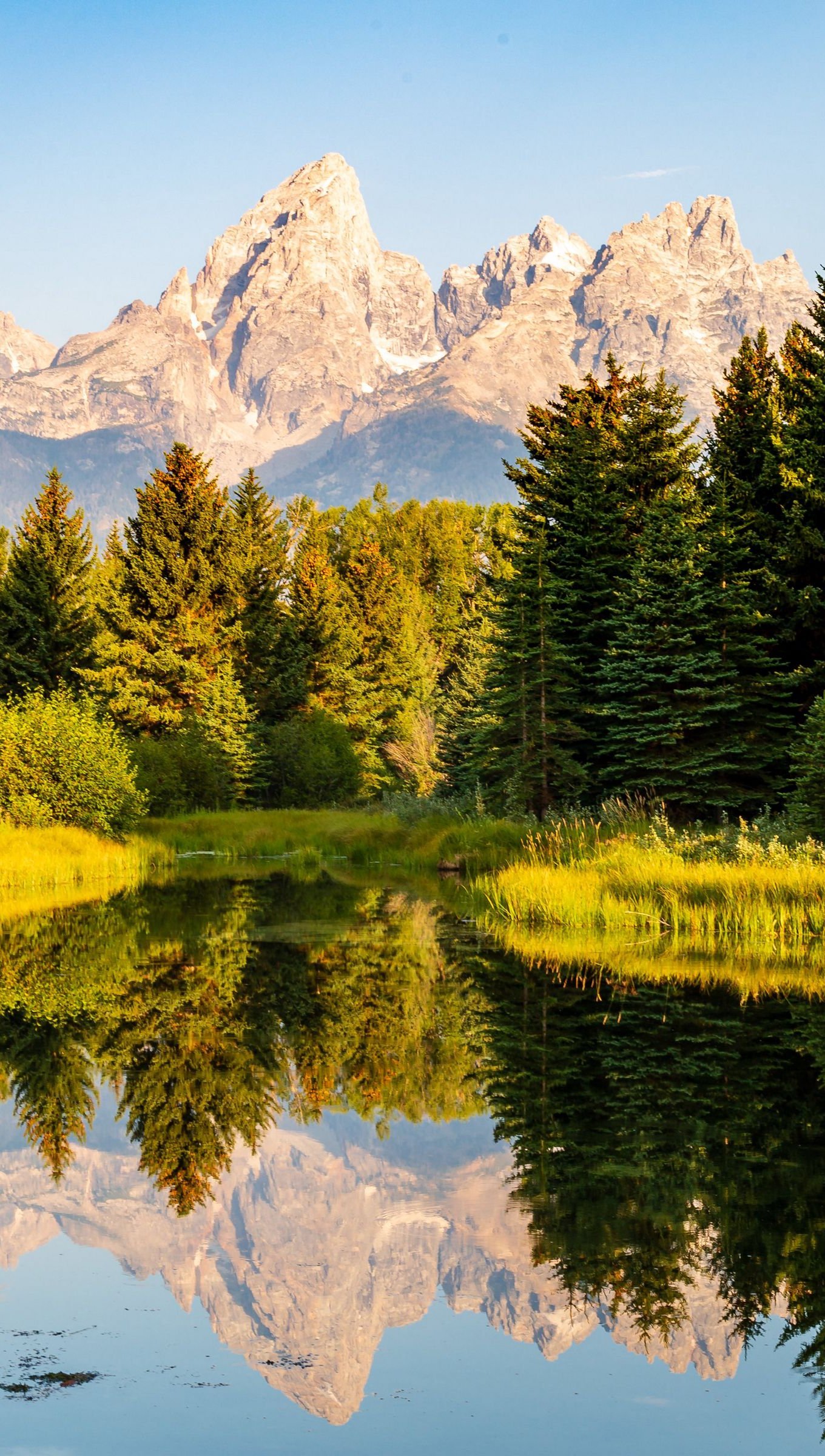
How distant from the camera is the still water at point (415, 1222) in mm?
7199

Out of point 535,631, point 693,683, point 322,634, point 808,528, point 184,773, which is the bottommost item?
point 184,773

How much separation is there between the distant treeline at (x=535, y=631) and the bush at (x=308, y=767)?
0.14 meters

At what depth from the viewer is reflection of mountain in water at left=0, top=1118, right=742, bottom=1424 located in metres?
7.86

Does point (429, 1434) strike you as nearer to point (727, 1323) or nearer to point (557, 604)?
point (727, 1323)

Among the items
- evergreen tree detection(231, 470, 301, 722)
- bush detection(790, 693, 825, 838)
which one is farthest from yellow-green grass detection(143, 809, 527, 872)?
evergreen tree detection(231, 470, 301, 722)

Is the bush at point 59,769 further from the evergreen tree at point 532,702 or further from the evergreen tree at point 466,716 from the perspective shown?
the evergreen tree at point 466,716

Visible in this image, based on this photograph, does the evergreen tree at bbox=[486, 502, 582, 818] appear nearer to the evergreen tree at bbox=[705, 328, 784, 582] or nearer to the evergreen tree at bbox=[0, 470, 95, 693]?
the evergreen tree at bbox=[705, 328, 784, 582]

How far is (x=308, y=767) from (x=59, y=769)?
2986 cm

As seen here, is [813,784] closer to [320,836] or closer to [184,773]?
[320,836]

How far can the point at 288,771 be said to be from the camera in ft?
225

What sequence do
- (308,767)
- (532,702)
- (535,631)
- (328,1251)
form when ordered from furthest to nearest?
(308,767), (532,702), (535,631), (328,1251)

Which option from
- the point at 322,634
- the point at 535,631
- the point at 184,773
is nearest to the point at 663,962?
the point at 535,631

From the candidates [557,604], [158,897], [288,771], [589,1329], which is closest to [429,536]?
[288,771]

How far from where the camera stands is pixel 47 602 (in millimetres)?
61531
